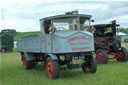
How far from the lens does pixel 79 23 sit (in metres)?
8.04

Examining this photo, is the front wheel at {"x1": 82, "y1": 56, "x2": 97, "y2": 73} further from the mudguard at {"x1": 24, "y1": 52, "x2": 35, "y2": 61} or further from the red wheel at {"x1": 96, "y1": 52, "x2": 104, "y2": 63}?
the mudguard at {"x1": 24, "y1": 52, "x2": 35, "y2": 61}

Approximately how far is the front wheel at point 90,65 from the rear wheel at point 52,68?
1.66 metres

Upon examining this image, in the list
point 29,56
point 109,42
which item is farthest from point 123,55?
point 29,56

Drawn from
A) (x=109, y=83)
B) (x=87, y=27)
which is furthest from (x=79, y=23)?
(x=109, y=83)

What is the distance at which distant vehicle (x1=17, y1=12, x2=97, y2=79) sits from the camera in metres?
7.48

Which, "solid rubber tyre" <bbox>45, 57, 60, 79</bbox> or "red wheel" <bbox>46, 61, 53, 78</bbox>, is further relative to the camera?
"red wheel" <bbox>46, 61, 53, 78</bbox>

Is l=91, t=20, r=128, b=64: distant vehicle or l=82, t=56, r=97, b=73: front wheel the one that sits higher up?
l=91, t=20, r=128, b=64: distant vehicle

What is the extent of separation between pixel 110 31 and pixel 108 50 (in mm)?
1247

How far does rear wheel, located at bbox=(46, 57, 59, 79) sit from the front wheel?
65.4 inches

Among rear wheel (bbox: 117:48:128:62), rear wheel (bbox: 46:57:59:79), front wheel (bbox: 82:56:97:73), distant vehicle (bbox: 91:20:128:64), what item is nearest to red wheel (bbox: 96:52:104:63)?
distant vehicle (bbox: 91:20:128:64)

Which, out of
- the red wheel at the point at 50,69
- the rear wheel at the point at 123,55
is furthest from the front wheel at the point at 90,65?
the rear wheel at the point at 123,55

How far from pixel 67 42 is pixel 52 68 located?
1.16m

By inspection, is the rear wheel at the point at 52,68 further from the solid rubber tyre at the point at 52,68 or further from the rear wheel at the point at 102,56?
the rear wheel at the point at 102,56

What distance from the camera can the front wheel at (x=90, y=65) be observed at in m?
8.28
